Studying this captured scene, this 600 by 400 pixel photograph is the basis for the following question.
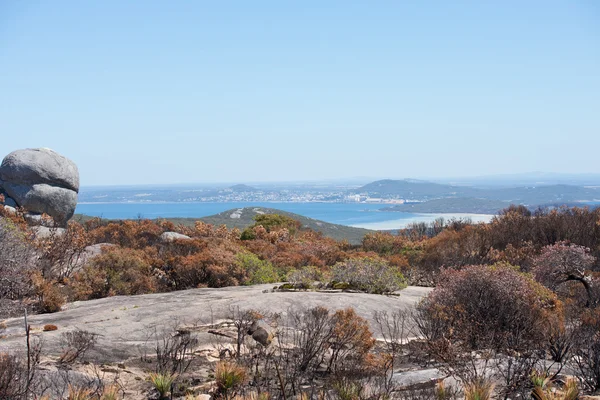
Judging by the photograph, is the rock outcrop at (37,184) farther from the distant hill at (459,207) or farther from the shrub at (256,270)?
the distant hill at (459,207)

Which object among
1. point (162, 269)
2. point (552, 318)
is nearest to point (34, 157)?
point (162, 269)

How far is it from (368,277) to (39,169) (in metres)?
Result: 19.5

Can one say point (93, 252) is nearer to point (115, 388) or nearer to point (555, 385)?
point (115, 388)

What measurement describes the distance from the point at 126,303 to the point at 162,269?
19.2 feet

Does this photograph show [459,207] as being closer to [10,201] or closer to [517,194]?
[517,194]

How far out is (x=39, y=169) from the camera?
27188 mm

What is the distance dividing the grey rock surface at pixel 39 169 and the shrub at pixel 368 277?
1815 cm

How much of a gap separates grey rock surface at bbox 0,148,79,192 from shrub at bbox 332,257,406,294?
715 inches

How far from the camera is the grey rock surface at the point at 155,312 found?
9.10m

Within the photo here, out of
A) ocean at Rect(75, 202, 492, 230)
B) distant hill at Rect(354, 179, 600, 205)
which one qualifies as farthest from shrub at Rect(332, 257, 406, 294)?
distant hill at Rect(354, 179, 600, 205)

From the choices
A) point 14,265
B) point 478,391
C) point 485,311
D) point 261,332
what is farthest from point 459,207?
point 478,391

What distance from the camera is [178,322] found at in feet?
34.2

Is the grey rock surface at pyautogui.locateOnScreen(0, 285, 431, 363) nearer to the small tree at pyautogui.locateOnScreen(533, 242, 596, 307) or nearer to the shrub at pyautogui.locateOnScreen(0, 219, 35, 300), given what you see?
the shrub at pyautogui.locateOnScreen(0, 219, 35, 300)

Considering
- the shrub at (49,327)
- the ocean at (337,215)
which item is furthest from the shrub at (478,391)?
the ocean at (337,215)
